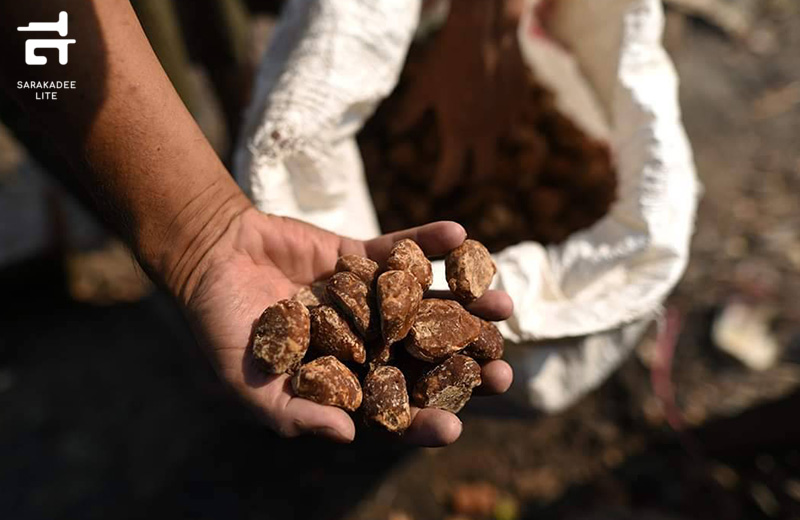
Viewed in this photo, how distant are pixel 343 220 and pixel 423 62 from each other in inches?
25.7

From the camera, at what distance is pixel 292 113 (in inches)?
46.3

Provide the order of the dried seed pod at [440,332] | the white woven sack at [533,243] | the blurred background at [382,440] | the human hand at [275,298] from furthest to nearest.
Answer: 1. the blurred background at [382,440]
2. the white woven sack at [533,243]
3. the dried seed pod at [440,332]
4. the human hand at [275,298]

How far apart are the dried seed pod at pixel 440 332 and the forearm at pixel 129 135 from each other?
34cm

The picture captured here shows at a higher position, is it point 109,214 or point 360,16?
point 360,16

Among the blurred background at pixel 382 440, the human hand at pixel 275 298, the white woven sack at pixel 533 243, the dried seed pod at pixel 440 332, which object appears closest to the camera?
the human hand at pixel 275 298

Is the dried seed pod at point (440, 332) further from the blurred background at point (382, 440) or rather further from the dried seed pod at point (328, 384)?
the blurred background at point (382, 440)

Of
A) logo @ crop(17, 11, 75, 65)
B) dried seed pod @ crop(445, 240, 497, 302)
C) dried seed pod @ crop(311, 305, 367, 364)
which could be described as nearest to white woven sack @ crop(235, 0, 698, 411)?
dried seed pod @ crop(445, 240, 497, 302)

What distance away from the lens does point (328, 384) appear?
0.86 m

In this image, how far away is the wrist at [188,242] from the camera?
97 centimetres

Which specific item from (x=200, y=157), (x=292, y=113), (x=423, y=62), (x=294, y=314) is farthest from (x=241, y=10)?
(x=294, y=314)

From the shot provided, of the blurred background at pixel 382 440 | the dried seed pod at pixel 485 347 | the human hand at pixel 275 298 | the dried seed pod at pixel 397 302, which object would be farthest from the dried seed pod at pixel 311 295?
the blurred background at pixel 382 440

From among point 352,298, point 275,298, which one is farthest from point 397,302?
point 275,298

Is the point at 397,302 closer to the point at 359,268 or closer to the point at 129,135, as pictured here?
the point at 359,268

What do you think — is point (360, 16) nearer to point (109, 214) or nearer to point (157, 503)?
point (109, 214)
